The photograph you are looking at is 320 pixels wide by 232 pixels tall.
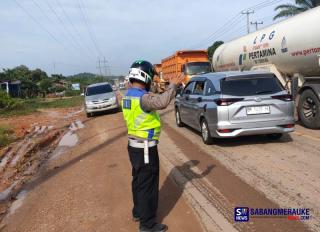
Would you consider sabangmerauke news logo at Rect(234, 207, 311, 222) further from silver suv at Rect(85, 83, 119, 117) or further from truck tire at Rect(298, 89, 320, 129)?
silver suv at Rect(85, 83, 119, 117)

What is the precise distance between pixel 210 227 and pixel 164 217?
69 centimetres

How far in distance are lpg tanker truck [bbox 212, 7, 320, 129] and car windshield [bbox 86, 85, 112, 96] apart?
9929mm

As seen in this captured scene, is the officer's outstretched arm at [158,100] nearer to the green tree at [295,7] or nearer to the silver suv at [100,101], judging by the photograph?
Result: the silver suv at [100,101]

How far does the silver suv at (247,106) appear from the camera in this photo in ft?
27.5

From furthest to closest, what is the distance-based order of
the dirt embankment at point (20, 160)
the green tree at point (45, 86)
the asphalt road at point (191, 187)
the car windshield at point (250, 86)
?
the green tree at point (45, 86), the car windshield at point (250, 86), the dirt embankment at point (20, 160), the asphalt road at point (191, 187)

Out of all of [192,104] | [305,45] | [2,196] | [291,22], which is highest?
[291,22]

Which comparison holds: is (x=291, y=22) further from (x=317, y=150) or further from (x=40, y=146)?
(x=40, y=146)

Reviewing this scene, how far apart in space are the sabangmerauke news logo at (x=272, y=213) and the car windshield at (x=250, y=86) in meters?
3.90

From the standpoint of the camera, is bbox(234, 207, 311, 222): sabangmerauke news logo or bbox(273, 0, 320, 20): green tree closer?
bbox(234, 207, 311, 222): sabangmerauke news logo

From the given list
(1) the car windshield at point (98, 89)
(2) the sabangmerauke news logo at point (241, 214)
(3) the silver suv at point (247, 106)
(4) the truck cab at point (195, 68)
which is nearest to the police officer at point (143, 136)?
(2) the sabangmerauke news logo at point (241, 214)

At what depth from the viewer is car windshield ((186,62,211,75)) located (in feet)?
76.9

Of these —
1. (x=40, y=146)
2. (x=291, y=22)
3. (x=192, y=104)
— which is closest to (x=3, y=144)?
(x=40, y=146)

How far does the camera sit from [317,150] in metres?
7.91

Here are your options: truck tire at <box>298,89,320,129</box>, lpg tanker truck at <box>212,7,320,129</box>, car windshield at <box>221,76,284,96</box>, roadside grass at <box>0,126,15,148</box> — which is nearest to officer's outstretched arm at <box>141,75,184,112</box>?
car windshield at <box>221,76,284,96</box>
